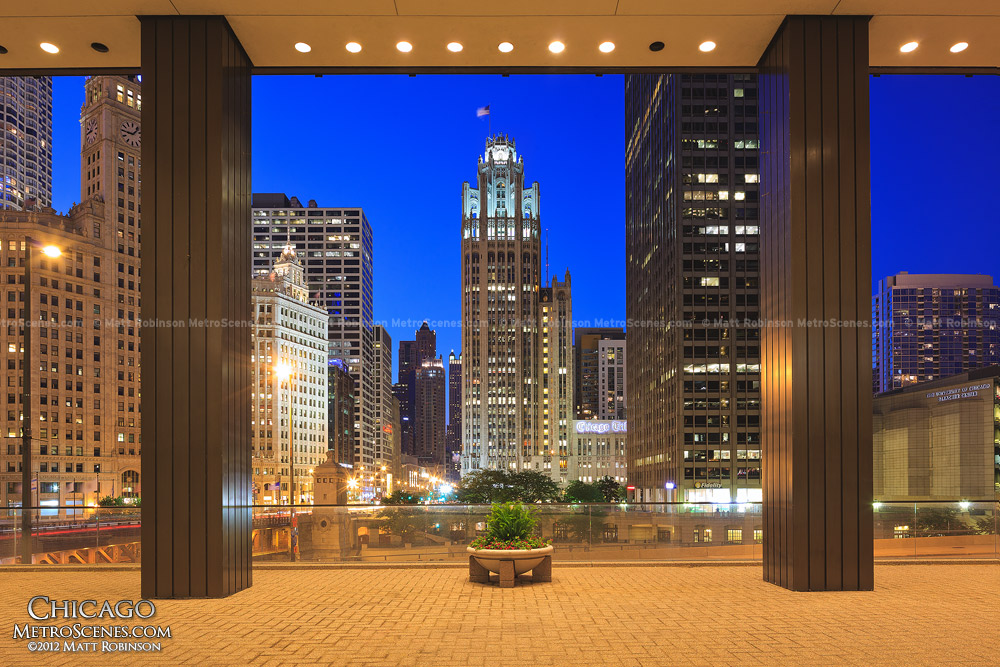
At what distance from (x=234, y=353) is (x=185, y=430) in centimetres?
118

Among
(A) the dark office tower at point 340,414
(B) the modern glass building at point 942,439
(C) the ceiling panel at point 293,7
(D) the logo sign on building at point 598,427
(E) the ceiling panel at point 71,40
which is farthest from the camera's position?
(D) the logo sign on building at point 598,427

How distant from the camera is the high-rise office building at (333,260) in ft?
616

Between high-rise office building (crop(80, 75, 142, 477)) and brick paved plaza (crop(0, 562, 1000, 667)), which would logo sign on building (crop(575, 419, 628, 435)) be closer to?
high-rise office building (crop(80, 75, 142, 477))

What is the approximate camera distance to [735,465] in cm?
9319

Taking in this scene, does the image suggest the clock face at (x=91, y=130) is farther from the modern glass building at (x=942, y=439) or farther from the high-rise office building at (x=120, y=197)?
the modern glass building at (x=942, y=439)

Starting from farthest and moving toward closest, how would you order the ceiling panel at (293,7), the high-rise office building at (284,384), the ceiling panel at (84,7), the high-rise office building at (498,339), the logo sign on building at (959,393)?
the high-rise office building at (498,339), the high-rise office building at (284,384), the logo sign on building at (959,393), the ceiling panel at (293,7), the ceiling panel at (84,7)

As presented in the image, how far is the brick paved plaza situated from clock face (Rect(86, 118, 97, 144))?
110 meters

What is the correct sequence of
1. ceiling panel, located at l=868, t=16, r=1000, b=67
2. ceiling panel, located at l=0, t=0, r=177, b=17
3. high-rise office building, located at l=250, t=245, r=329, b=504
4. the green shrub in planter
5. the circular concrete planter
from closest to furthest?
ceiling panel, located at l=0, t=0, r=177, b=17, ceiling panel, located at l=868, t=16, r=1000, b=67, the circular concrete planter, the green shrub in planter, high-rise office building, located at l=250, t=245, r=329, b=504

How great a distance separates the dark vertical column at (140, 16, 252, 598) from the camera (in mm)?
8891

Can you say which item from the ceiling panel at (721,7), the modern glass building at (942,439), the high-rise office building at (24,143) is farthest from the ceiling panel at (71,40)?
the high-rise office building at (24,143)

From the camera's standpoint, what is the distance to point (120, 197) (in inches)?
4072

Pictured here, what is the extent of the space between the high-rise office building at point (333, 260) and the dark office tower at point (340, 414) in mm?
18769

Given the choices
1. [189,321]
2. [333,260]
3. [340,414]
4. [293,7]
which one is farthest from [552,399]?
[293,7]

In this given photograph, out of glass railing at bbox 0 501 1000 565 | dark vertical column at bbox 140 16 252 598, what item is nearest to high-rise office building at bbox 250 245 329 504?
glass railing at bbox 0 501 1000 565
